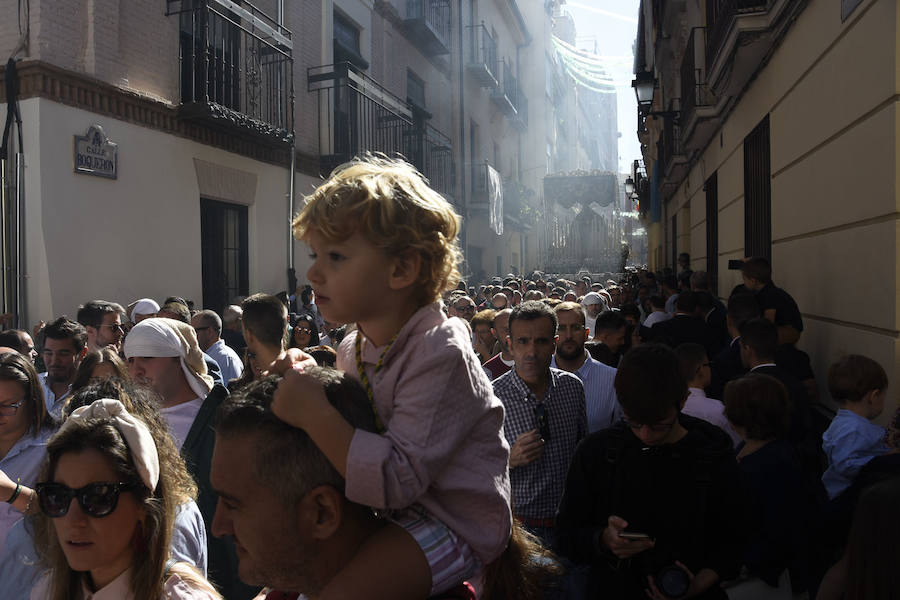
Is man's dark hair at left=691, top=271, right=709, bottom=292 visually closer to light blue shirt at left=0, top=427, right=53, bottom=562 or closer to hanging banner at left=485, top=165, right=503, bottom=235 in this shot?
light blue shirt at left=0, top=427, right=53, bottom=562

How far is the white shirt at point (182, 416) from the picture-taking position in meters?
3.43

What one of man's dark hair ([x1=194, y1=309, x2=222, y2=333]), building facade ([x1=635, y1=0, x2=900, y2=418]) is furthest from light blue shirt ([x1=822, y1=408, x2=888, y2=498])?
man's dark hair ([x1=194, y1=309, x2=222, y2=333])

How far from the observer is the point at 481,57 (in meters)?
28.4

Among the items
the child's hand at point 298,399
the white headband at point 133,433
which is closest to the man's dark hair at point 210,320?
the white headband at point 133,433

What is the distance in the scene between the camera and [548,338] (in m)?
3.51

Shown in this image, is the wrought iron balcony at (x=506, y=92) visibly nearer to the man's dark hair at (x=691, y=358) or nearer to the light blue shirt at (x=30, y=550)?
the man's dark hair at (x=691, y=358)

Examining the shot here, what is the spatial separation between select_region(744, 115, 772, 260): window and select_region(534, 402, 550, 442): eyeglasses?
4835mm

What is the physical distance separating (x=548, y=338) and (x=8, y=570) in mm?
2348

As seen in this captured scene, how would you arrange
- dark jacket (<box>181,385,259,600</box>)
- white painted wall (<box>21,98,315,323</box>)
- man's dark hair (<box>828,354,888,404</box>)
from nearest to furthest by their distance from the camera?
dark jacket (<box>181,385,259,600</box>) → man's dark hair (<box>828,354,888,404</box>) → white painted wall (<box>21,98,315,323</box>)

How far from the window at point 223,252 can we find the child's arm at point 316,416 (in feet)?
34.4

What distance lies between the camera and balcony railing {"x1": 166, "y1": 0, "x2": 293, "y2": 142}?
1023cm

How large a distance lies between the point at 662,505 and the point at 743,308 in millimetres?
3005

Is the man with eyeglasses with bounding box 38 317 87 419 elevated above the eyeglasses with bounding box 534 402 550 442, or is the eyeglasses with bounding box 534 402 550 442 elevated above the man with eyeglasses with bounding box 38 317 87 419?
the man with eyeglasses with bounding box 38 317 87 419

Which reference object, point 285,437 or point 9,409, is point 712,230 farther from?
point 285,437
